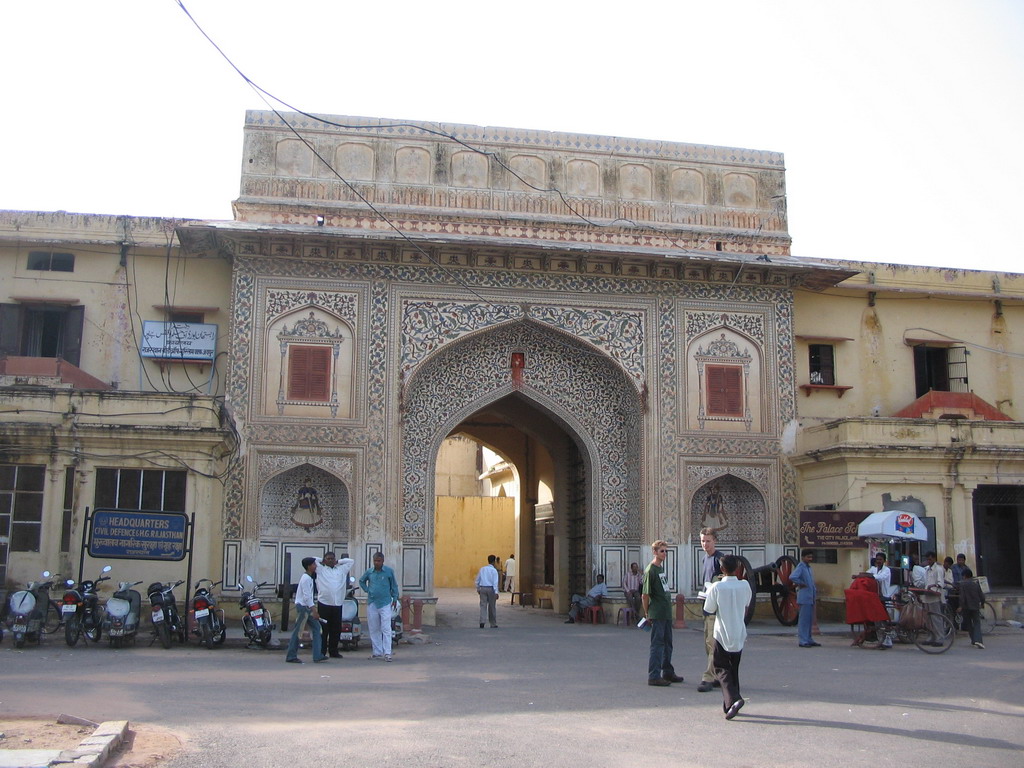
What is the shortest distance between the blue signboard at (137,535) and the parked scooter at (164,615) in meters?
0.72

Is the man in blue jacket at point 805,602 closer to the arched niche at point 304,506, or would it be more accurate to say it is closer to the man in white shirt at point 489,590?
the man in white shirt at point 489,590

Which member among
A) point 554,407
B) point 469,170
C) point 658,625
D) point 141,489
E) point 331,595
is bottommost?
point 658,625

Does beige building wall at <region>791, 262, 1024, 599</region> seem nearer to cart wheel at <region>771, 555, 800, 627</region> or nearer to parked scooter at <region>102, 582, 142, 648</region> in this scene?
cart wheel at <region>771, 555, 800, 627</region>

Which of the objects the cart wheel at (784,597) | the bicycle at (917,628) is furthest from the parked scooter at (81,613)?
the cart wheel at (784,597)

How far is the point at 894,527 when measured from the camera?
14.8m

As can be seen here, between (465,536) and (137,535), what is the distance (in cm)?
1833

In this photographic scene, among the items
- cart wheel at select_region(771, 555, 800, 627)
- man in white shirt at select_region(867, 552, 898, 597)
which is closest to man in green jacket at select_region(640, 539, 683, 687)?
man in white shirt at select_region(867, 552, 898, 597)

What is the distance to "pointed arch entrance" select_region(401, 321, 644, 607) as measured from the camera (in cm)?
1753

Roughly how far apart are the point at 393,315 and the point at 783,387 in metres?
7.00

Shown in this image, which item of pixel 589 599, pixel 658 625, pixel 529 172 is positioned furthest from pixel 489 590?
pixel 658 625

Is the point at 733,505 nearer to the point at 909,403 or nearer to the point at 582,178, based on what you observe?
the point at 909,403

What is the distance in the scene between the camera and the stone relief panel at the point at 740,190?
62.4 ft

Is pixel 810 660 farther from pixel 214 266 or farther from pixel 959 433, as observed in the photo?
pixel 214 266

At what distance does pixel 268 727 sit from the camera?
22.4ft
